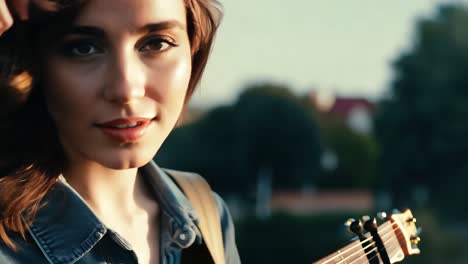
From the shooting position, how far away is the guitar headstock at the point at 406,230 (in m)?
3.04

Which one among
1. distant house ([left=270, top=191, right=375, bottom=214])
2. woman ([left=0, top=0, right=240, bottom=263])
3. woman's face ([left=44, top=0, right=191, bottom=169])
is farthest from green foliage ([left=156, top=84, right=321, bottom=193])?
woman's face ([left=44, top=0, right=191, bottom=169])

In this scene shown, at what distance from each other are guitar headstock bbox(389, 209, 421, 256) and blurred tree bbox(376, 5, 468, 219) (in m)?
44.5

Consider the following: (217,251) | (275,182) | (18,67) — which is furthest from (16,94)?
(275,182)

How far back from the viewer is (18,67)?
210cm

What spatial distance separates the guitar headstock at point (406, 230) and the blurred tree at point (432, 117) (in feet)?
146

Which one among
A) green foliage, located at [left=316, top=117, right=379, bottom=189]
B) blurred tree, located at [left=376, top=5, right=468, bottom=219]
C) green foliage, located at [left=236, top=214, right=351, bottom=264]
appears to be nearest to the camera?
green foliage, located at [left=236, top=214, right=351, bottom=264]

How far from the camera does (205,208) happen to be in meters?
2.72

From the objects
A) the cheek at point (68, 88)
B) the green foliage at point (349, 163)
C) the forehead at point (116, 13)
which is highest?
the forehead at point (116, 13)

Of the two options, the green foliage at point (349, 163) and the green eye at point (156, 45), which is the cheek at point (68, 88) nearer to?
the green eye at point (156, 45)

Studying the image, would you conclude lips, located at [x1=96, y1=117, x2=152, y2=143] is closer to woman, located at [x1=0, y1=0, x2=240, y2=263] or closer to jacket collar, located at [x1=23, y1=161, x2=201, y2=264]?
woman, located at [x1=0, y1=0, x2=240, y2=263]

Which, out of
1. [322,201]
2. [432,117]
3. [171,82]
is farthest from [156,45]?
[322,201]

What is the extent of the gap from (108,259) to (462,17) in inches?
1931

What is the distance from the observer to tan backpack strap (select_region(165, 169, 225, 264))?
8.60 feet

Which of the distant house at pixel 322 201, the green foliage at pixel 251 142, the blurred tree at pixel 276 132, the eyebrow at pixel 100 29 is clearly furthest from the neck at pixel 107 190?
the distant house at pixel 322 201
